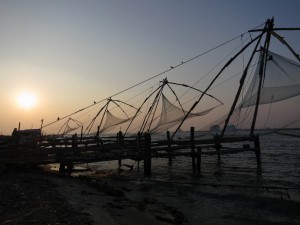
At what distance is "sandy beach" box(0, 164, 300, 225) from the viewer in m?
8.08

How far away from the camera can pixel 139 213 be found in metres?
9.47

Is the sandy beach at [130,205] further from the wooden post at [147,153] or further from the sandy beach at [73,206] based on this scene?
the wooden post at [147,153]

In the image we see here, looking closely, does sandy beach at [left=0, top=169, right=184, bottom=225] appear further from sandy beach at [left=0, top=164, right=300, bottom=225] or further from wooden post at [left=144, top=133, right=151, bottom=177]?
wooden post at [left=144, top=133, right=151, bottom=177]

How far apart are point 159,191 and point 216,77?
6664mm

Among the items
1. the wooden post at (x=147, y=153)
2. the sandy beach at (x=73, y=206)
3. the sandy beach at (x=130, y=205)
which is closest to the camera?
the sandy beach at (x=73, y=206)

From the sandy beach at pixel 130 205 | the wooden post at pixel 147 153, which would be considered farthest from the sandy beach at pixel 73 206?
the wooden post at pixel 147 153

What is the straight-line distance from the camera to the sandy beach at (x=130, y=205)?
8.08m

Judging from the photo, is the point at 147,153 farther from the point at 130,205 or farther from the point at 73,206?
the point at 73,206

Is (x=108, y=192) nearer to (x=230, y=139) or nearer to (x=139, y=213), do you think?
(x=139, y=213)

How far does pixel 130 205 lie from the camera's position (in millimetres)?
10414

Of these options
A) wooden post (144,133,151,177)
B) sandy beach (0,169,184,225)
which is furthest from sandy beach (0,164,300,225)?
wooden post (144,133,151,177)

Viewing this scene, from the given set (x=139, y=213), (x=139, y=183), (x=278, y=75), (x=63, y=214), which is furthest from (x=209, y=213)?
(x=278, y=75)

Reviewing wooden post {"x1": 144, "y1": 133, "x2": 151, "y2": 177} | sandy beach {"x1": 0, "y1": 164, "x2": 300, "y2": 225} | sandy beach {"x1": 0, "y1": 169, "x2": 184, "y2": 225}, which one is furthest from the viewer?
wooden post {"x1": 144, "y1": 133, "x2": 151, "y2": 177}

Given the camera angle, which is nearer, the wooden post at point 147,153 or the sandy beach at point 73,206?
the sandy beach at point 73,206
